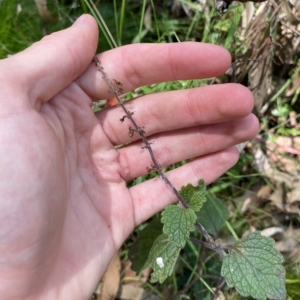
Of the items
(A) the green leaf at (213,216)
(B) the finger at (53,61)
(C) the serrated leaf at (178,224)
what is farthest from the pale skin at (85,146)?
(C) the serrated leaf at (178,224)

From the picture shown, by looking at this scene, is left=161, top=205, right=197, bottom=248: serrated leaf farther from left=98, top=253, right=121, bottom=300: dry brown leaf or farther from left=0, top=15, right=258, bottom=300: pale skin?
left=98, top=253, right=121, bottom=300: dry brown leaf

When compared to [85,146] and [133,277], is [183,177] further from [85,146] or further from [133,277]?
[133,277]

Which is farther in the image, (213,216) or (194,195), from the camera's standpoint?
(213,216)

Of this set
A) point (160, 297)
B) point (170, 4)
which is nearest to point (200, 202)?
point (160, 297)

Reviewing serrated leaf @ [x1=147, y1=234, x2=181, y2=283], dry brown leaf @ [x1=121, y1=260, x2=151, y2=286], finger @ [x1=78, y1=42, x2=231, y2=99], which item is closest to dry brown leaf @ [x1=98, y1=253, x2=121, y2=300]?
dry brown leaf @ [x1=121, y1=260, x2=151, y2=286]

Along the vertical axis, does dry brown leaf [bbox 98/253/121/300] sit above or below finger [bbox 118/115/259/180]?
below

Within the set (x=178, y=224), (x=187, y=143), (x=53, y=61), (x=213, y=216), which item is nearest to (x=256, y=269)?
(x=178, y=224)

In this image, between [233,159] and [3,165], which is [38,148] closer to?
[3,165]

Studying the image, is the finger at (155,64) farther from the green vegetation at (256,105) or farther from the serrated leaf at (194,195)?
the serrated leaf at (194,195)
